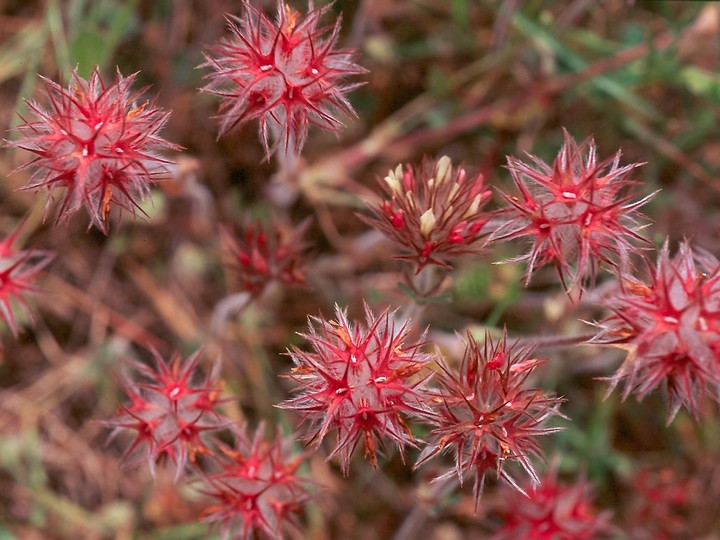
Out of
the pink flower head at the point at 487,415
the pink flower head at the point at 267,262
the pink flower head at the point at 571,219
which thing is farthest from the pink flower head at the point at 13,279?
the pink flower head at the point at 571,219

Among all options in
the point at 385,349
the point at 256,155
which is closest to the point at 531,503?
the point at 385,349

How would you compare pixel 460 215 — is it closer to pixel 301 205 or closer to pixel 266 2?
pixel 301 205

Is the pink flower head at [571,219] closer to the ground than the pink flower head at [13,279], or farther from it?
farther from it

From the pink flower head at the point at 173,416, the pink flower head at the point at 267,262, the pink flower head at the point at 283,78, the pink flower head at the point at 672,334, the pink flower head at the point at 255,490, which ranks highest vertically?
the pink flower head at the point at 283,78

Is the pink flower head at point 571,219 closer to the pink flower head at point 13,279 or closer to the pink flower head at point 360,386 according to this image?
the pink flower head at point 360,386

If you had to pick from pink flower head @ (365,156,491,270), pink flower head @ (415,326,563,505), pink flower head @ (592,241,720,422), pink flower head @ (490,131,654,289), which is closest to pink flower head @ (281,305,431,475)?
pink flower head @ (415,326,563,505)

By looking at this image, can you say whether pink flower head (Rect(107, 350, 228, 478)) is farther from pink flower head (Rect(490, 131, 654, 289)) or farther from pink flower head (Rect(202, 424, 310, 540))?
pink flower head (Rect(490, 131, 654, 289))
